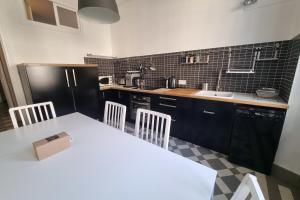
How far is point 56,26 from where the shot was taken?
2635 mm

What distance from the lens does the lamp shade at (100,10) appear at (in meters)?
1.00

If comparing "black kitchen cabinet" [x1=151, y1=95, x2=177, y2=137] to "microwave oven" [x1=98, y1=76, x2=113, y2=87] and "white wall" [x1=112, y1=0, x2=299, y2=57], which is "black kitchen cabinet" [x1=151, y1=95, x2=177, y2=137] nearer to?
"white wall" [x1=112, y1=0, x2=299, y2=57]

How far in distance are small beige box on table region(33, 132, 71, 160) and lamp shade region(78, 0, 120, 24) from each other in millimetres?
1006

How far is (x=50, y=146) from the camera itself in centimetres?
88

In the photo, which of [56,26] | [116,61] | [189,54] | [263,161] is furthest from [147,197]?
[116,61]

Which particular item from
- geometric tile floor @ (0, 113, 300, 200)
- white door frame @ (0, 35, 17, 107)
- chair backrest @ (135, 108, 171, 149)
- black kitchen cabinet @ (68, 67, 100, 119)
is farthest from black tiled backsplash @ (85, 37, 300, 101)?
white door frame @ (0, 35, 17, 107)

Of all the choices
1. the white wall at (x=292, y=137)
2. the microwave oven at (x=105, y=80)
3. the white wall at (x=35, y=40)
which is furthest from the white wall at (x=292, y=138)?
the white wall at (x=35, y=40)

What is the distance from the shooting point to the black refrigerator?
2049 mm

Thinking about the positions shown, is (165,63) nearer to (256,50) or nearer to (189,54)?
(189,54)

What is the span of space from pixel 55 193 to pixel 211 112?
6.10ft

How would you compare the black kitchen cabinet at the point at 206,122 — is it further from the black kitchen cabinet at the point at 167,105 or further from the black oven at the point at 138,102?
the black oven at the point at 138,102

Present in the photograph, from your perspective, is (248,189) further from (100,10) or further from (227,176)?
(100,10)

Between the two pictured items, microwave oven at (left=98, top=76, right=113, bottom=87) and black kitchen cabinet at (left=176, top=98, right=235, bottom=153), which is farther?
microwave oven at (left=98, top=76, right=113, bottom=87)

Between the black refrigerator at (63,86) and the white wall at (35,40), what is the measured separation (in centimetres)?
24
